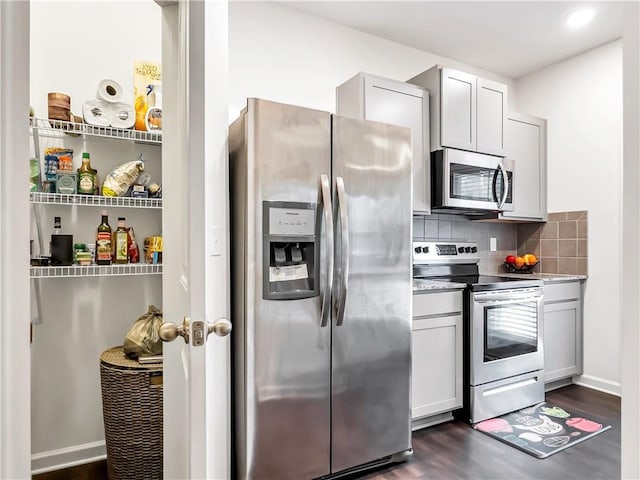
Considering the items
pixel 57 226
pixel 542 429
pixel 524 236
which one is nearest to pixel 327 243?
pixel 57 226

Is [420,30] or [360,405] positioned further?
[420,30]

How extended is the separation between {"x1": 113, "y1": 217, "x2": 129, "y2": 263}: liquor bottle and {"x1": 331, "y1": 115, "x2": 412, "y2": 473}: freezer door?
111cm

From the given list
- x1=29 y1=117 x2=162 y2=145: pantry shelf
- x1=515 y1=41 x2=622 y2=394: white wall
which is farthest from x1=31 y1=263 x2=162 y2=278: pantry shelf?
x1=515 y1=41 x2=622 y2=394: white wall

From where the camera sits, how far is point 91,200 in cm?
198

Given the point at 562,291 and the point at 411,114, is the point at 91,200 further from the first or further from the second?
the point at 562,291

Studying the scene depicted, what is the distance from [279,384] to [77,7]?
7.27 feet

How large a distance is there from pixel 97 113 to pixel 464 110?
2.42 m

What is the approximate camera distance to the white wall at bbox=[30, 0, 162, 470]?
81.7 inches

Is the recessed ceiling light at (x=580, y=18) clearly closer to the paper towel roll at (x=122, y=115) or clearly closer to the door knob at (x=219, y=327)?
the paper towel roll at (x=122, y=115)

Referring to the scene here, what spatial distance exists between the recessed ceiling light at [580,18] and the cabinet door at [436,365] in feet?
7.51

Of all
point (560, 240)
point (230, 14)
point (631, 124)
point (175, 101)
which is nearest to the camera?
point (631, 124)

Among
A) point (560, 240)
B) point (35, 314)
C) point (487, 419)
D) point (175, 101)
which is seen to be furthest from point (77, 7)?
point (560, 240)

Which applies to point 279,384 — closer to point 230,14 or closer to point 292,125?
point 292,125

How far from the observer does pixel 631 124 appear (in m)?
0.71
